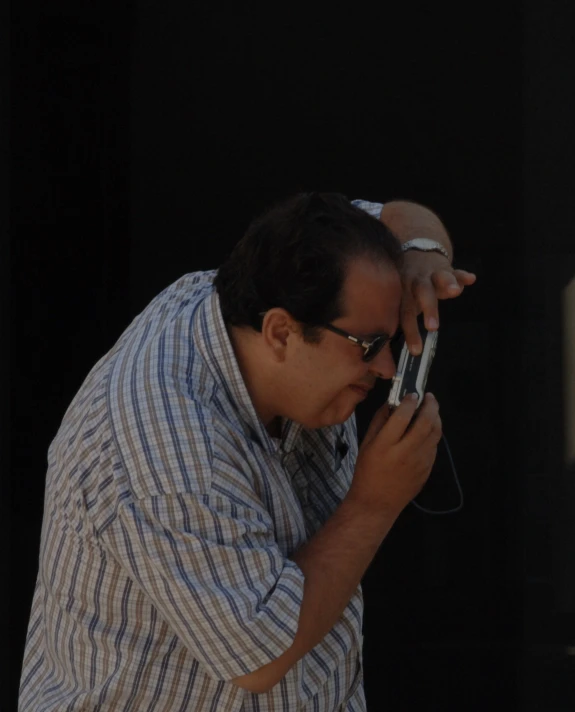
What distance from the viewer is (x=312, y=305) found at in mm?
1993

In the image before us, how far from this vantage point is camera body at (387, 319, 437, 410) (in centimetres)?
211

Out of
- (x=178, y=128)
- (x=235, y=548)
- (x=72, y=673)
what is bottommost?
(x=72, y=673)

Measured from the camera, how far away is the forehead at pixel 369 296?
201 centimetres

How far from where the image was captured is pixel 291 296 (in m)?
2.01

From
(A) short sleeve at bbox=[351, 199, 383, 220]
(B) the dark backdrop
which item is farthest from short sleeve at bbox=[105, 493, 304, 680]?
(B) the dark backdrop

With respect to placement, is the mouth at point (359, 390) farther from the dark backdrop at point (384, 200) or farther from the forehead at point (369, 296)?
the dark backdrop at point (384, 200)

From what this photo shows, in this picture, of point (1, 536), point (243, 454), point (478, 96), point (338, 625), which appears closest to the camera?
point (243, 454)

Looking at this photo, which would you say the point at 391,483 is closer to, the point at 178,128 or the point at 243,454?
the point at 243,454

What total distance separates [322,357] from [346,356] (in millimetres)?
43

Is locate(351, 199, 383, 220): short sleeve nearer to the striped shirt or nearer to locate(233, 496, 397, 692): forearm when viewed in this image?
the striped shirt

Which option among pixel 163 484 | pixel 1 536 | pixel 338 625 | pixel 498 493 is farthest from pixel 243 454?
pixel 1 536

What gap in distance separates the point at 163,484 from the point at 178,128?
2.07 m

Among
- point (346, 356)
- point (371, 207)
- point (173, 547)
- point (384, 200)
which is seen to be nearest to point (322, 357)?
point (346, 356)

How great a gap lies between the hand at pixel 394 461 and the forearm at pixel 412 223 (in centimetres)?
56
